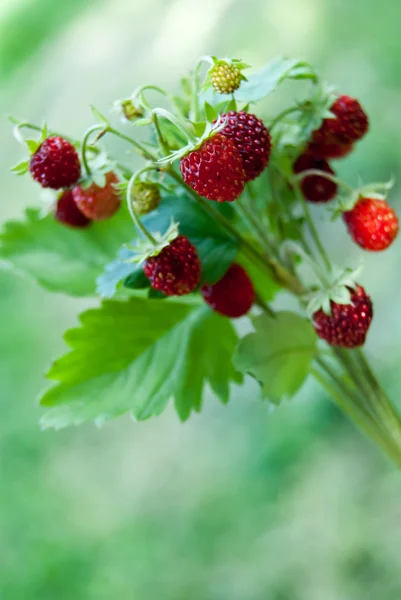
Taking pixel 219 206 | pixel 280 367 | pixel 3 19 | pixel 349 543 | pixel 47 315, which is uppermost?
pixel 3 19

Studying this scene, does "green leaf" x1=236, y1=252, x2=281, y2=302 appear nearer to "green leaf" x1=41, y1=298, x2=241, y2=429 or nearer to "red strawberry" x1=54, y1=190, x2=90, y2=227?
"green leaf" x1=41, y1=298, x2=241, y2=429

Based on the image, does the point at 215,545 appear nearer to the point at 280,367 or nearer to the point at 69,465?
the point at 69,465

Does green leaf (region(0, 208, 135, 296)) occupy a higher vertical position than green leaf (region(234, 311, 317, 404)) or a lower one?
higher

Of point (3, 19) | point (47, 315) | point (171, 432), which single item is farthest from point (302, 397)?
point (3, 19)

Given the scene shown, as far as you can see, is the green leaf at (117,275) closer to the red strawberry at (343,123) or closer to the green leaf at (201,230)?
the green leaf at (201,230)

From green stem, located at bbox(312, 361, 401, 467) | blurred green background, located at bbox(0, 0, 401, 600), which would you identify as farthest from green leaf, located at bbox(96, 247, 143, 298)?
blurred green background, located at bbox(0, 0, 401, 600)

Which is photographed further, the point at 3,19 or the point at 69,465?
the point at 3,19
